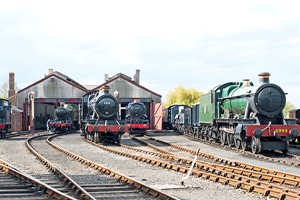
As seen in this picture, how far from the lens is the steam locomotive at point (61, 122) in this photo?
42.6 meters

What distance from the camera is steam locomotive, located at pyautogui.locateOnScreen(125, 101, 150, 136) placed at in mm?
36378

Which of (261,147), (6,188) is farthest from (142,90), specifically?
(6,188)

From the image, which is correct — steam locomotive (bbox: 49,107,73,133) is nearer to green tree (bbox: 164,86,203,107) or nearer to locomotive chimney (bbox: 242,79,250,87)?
locomotive chimney (bbox: 242,79,250,87)

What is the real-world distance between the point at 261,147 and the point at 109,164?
267 inches

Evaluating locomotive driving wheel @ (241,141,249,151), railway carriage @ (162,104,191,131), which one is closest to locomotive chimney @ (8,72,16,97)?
railway carriage @ (162,104,191,131)

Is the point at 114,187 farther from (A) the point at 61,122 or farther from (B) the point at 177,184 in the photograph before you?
(A) the point at 61,122

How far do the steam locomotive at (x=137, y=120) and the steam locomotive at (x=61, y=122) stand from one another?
26.0 feet

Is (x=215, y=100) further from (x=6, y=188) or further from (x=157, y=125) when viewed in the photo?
(x=157, y=125)

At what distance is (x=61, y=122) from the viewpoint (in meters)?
42.8

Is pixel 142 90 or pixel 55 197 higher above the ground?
pixel 142 90

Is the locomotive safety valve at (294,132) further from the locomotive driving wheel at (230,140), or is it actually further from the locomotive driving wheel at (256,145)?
the locomotive driving wheel at (230,140)

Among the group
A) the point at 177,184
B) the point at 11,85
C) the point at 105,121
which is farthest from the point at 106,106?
the point at 11,85

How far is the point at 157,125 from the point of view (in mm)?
51312

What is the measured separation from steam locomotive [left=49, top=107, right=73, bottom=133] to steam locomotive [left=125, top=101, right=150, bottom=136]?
791 centimetres
